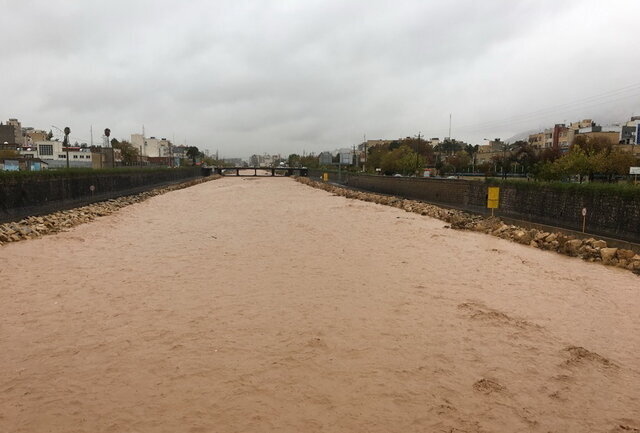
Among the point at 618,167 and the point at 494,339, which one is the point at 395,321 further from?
the point at 618,167

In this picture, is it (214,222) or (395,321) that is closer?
(395,321)

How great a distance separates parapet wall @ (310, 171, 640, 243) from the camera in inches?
819

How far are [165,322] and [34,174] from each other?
25.3m

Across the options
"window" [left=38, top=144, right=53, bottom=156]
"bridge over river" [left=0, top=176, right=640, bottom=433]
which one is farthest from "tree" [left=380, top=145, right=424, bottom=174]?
"window" [left=38, top=144, right=53, bottom=156]

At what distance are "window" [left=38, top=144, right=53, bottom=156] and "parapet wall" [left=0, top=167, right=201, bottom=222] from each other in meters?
68.3

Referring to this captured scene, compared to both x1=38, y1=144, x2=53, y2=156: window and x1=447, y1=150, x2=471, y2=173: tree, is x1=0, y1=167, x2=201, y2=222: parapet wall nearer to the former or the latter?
x1=38, y1=144, x2=53, y2=156: window

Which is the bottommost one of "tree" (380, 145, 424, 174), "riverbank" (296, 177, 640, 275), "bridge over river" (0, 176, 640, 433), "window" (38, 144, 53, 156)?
"bridge over river" (0, 176, 640, 433)

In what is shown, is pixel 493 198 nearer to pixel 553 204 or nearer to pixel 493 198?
pixel 493 198

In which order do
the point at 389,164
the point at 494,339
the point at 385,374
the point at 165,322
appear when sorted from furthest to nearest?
the point at 389,164, the point at 165,322, the point at 494,339, the point at 385,374

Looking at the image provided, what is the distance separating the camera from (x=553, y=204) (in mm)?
26125

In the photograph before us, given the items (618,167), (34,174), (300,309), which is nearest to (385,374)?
(300,309)

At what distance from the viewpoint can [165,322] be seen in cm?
959

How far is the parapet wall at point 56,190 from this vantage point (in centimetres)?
2531

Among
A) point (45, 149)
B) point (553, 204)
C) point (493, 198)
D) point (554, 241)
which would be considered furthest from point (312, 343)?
point (45, 149)
